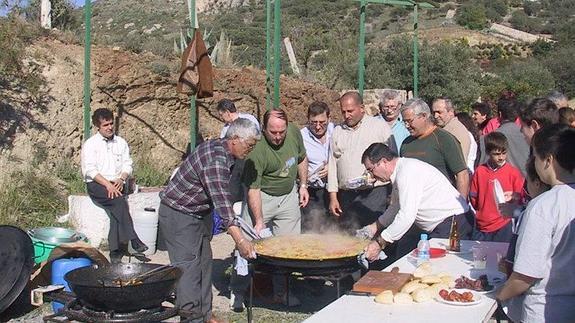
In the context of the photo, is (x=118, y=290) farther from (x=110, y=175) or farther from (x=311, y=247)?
(x=110, y=175)

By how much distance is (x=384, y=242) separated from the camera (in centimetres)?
557

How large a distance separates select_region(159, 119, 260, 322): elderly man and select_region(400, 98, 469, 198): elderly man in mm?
1734

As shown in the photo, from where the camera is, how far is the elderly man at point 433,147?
6.73m

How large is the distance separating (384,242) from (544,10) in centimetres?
5915

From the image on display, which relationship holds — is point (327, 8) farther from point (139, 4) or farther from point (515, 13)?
point (515, 13)

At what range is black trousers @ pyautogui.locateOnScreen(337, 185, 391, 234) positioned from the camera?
24.9 feet

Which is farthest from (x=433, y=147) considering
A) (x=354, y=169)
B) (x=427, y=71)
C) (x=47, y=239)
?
(x=427, y=71)

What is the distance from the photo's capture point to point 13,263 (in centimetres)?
665

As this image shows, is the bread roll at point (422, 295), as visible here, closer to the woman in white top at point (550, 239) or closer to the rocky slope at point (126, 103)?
the woman in white top at point (550, 239)


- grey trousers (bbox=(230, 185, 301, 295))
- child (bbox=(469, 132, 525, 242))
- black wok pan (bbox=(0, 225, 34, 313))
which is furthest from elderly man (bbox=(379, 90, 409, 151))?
black wok pan (bbox=(0, 225, 34, 313))

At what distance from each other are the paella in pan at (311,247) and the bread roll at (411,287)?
4.08 ft

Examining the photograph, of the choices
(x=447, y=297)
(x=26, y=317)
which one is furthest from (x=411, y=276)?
(x=26, y=317)

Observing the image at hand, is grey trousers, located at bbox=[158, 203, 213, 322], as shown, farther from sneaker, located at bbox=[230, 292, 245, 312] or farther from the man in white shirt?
the man in white shirt

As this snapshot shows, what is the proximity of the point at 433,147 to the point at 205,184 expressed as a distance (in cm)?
219
